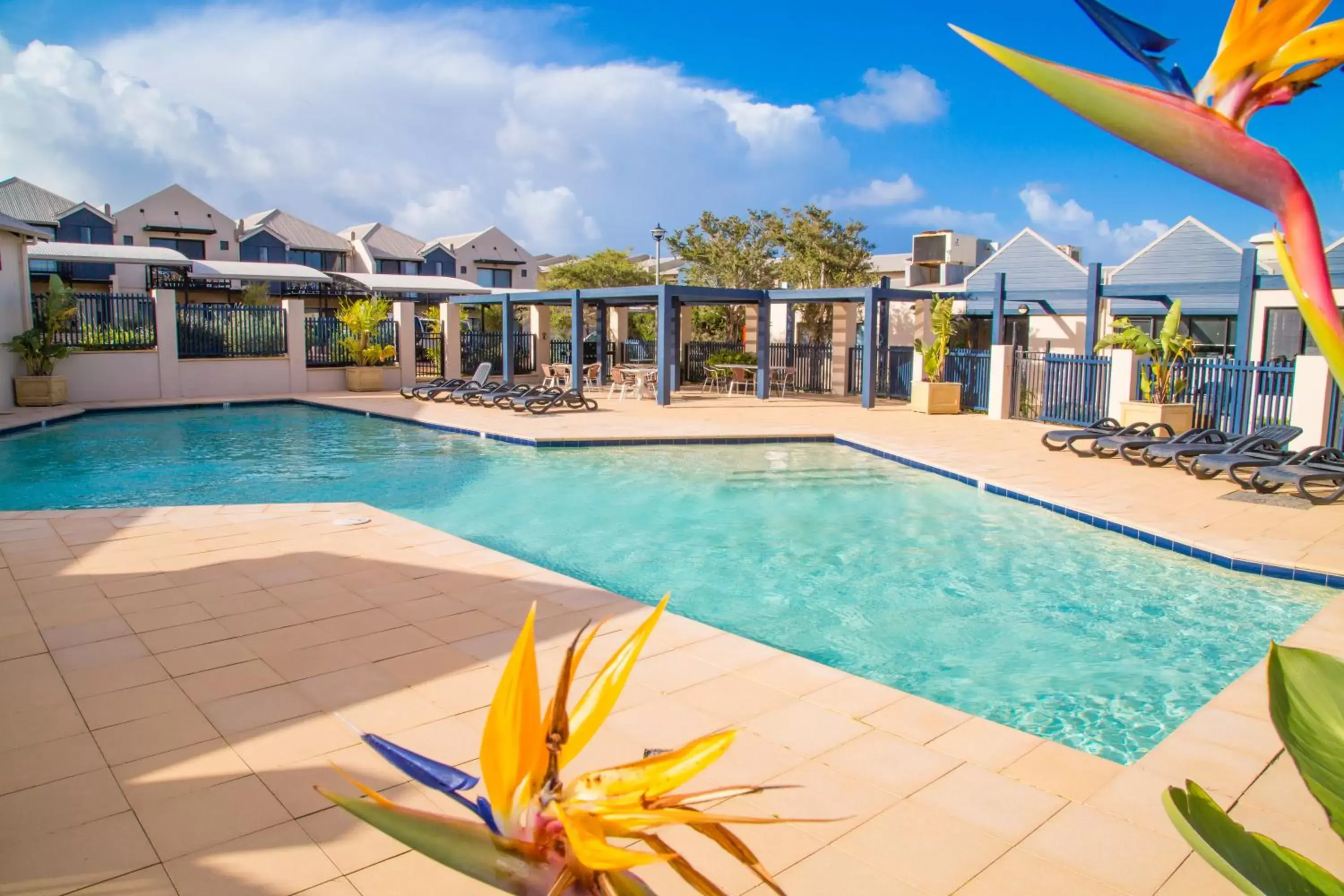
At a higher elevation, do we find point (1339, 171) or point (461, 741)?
point (1339, 171)

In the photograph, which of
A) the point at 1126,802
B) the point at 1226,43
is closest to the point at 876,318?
the point at 1126,802

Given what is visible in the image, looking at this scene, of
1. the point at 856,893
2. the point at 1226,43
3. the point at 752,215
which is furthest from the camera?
the point at 752,215

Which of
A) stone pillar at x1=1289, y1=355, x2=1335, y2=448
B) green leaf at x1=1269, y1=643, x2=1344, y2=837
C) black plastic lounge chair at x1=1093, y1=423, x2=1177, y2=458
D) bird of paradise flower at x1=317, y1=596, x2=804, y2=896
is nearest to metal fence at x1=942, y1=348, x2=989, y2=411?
black plastic lounge chair at x1=1093, y1=423, x2=1177, y2=458

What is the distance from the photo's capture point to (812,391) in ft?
75.6

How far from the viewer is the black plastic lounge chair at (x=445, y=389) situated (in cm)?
1911

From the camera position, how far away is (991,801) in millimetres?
3193

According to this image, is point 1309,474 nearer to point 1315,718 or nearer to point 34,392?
point 1315,718

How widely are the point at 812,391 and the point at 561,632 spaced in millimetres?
18789

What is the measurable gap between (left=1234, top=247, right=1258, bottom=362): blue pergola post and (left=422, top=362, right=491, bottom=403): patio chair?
1401 centimetres

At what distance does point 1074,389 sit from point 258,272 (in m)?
23.2

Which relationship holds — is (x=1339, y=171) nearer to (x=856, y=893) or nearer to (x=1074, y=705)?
(x=856, y=893)

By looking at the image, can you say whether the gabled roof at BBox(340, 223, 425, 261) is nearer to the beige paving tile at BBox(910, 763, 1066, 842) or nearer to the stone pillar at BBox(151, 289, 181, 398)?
the stone pillar at BBox(151, 289, 181, 398)

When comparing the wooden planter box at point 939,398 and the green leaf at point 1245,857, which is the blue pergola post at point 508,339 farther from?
the green leaf at point 1245,857

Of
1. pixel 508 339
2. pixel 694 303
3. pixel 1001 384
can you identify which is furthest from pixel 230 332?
pixel 1001 384
